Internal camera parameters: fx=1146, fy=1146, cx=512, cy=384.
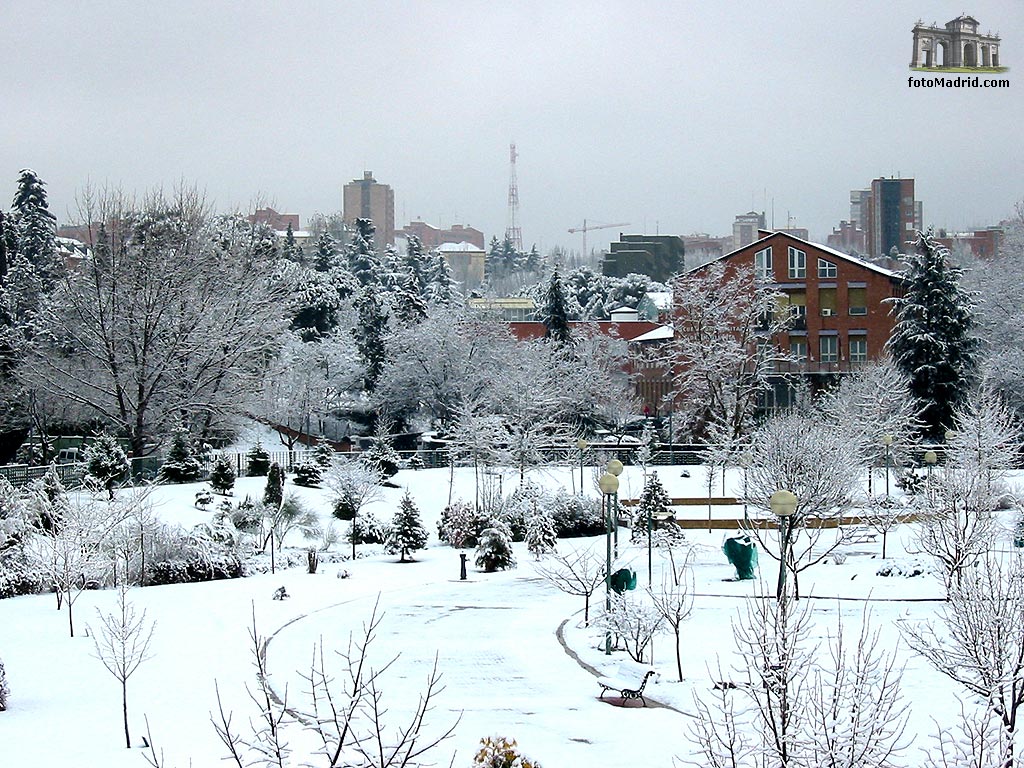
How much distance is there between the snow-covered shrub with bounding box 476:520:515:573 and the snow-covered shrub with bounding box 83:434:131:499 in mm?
9858

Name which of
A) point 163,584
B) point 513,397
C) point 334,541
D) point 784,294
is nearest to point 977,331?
point 784,294

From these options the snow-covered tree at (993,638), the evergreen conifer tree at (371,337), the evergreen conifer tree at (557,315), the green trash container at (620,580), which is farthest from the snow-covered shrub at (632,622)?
the evergreen conifer tree at (557,315)

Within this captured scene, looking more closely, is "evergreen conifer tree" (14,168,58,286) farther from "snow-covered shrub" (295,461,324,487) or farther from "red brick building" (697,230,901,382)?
"red brick building" (697,230,901,382)

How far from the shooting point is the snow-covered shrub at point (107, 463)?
30.9 metres

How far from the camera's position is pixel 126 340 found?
37281mm

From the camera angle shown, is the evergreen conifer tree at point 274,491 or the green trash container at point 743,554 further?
the evergreen conifer tree at point 274,491

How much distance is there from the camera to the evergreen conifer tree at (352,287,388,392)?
55.4m

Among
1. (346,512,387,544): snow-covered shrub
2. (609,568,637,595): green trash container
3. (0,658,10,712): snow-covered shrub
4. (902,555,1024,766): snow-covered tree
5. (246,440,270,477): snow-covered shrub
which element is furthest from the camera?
(246,440,270,477): snow-covered shrub

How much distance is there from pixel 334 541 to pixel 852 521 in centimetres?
1408

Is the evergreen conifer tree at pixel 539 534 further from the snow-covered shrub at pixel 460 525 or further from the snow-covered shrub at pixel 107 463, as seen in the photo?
the snow-covered shrub at pixel 107 463

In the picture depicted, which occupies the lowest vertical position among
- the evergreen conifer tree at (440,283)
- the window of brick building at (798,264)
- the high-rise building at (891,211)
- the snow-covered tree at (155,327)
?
the snow-covered tree at (155,327)

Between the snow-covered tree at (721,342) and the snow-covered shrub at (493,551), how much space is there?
69.2 feet

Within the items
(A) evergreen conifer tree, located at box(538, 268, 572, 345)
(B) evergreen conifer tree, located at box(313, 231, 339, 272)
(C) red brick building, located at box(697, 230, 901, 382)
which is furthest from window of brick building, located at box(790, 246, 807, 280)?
(B) evergreen conifer tree, located at box(313, 231, 339, 272)

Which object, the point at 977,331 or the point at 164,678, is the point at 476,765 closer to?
the point at 164,678
